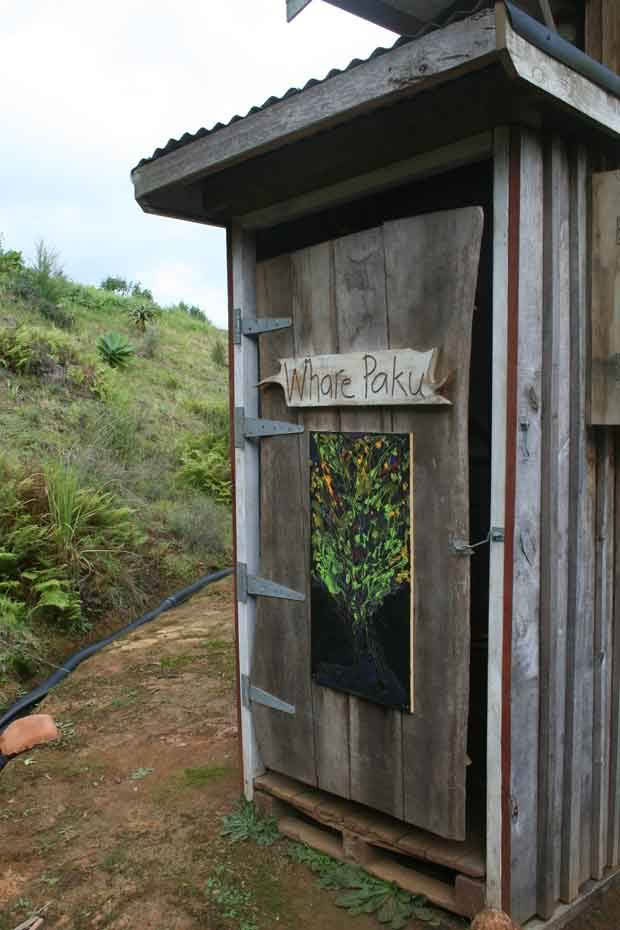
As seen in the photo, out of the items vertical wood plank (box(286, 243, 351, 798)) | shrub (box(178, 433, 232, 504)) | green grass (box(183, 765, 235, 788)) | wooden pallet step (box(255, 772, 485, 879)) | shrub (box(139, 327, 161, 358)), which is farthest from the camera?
shrub (box(139, 327, 161, 358))

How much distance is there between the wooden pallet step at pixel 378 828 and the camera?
2854mm

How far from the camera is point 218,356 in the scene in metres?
18.7

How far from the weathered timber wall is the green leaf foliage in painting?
1.59ft

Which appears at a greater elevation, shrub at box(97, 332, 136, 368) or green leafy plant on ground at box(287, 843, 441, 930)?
shrub at box(97, 332, 136, 368)

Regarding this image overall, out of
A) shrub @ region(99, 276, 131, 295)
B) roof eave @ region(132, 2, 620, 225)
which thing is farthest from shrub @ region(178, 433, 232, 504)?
shrub @ region(99, 276, 131, 295)

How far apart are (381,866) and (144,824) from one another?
1176 mm

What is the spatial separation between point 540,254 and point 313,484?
1.26m

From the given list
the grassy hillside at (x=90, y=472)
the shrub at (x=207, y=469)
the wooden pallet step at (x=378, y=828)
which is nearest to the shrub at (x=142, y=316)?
the grassy hillside at (x=90, y=472)

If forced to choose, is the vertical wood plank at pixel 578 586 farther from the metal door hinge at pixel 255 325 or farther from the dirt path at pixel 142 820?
the metal door hinge at pixel 255 325

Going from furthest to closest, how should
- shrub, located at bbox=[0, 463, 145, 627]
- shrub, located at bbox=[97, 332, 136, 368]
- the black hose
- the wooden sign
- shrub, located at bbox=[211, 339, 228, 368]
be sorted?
shrub, located at bbox=[211, 339, 228, 368]
shrub, located at bbox=[97, 332, 136, 368]
shrub, located at bbox=[0, 463, 145, 627]
the black hose
the wooden sign

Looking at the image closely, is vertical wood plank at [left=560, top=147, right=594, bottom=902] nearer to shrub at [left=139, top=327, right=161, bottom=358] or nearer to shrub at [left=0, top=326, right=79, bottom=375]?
shrub at [left=0, top=326, right=79, bottom=375]

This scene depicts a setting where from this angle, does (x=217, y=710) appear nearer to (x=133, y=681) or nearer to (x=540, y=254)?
(x=133, y=681)

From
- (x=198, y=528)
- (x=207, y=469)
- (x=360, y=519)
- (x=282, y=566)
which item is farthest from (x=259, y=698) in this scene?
(x=207, y=469)

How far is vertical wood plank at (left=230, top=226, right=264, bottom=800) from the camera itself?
3488mm
